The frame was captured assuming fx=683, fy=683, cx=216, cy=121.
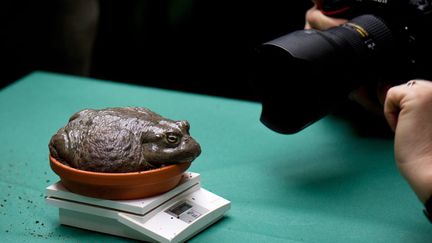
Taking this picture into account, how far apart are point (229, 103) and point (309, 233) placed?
0.46 meters

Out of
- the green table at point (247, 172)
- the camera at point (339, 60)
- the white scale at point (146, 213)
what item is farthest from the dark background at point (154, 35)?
the white scale at point (146, 213)

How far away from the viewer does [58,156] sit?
815 millimetres

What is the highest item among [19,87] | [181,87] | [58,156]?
[58,156]

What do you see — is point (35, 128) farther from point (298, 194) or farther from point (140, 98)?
point (298, 194)

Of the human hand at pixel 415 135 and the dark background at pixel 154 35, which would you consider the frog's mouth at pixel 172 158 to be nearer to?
the human hand at pixel 415 135

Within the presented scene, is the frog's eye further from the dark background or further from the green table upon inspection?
the dark background

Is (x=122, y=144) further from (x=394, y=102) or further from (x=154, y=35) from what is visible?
(x=154, y=35)

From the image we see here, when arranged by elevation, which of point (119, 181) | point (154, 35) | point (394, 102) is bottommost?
point (154, 35)

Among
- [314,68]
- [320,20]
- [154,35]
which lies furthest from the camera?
[154,35]

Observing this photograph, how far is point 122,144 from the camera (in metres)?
0.79

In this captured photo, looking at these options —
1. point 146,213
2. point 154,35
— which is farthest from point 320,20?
point 154,35

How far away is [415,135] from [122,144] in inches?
13.1

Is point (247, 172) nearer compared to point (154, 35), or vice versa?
point (247, 172)

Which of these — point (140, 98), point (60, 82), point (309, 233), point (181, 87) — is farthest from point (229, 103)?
point (181, 87)
